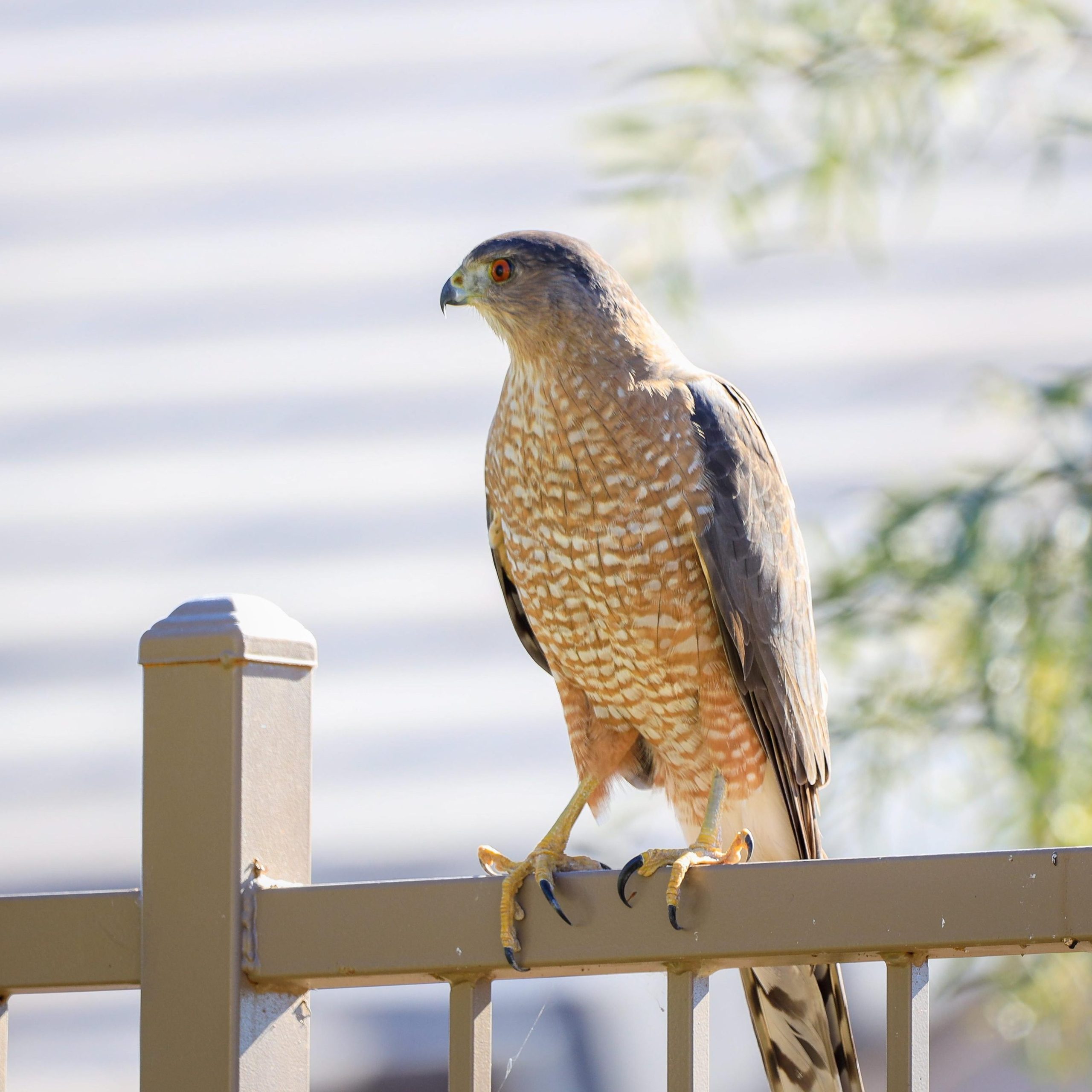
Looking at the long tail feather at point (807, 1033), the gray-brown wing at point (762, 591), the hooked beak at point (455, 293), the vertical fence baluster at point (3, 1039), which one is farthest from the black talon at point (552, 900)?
the hooked beak at point (455, 293)

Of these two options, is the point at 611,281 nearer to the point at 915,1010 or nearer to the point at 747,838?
the point at 747,838

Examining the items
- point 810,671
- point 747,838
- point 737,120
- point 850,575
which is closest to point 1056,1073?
point 850,575

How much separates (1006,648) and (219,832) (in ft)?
7.87

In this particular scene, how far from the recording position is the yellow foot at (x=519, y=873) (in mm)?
1452

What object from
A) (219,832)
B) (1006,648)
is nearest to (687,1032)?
(219,832)

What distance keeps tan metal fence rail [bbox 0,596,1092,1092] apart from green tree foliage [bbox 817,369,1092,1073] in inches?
85.0

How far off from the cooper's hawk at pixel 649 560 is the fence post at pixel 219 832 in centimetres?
59

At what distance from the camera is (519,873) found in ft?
5.47

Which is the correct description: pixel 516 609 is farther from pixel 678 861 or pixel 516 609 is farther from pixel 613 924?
pixel 613 924

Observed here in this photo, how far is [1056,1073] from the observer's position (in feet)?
11.7

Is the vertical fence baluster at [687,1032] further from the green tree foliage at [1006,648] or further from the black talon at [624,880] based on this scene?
the green tree foliage at [1006,648]

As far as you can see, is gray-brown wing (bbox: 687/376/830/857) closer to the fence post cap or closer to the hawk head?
the hawk head

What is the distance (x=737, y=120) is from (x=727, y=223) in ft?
0.95

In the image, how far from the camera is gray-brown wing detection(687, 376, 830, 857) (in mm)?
2383
